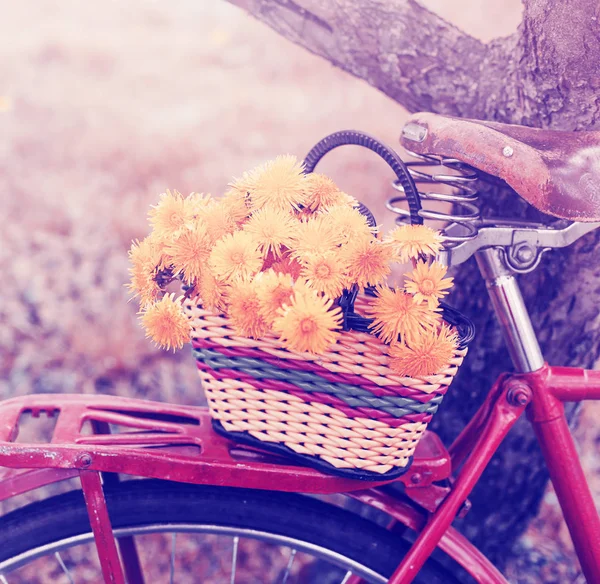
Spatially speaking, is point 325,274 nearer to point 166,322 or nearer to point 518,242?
point 166,322

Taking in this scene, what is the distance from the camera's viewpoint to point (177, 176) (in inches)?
102

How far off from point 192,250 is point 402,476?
1.60 feet

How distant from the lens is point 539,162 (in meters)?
0.91

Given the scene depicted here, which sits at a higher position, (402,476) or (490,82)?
(490,82)

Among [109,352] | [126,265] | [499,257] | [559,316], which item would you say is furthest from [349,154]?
[499,257]

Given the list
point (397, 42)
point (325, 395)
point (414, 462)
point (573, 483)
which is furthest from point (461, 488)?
point (397, 42)

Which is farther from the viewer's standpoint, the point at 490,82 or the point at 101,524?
the point at 490,82

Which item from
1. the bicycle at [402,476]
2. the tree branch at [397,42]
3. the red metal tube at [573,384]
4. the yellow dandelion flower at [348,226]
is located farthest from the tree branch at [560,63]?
the yellow dandelion flower at [348,226]

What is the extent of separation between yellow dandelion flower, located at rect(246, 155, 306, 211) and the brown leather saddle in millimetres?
259

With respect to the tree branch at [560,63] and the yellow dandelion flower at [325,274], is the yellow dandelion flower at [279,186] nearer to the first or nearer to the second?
the yellow dandelion flower at [325,274]

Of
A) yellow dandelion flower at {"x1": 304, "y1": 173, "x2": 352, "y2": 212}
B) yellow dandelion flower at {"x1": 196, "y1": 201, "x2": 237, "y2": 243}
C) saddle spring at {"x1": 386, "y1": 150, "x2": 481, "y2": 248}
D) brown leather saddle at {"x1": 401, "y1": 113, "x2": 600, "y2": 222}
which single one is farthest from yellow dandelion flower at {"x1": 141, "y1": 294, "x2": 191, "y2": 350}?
brown leather saddle at {"x1": 401, "y1": 113, "x2": 600, "y2": 222}

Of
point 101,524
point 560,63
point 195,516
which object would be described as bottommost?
point 101,524

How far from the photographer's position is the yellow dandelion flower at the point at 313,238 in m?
0.78

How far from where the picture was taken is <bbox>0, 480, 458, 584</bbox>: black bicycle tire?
102cm
